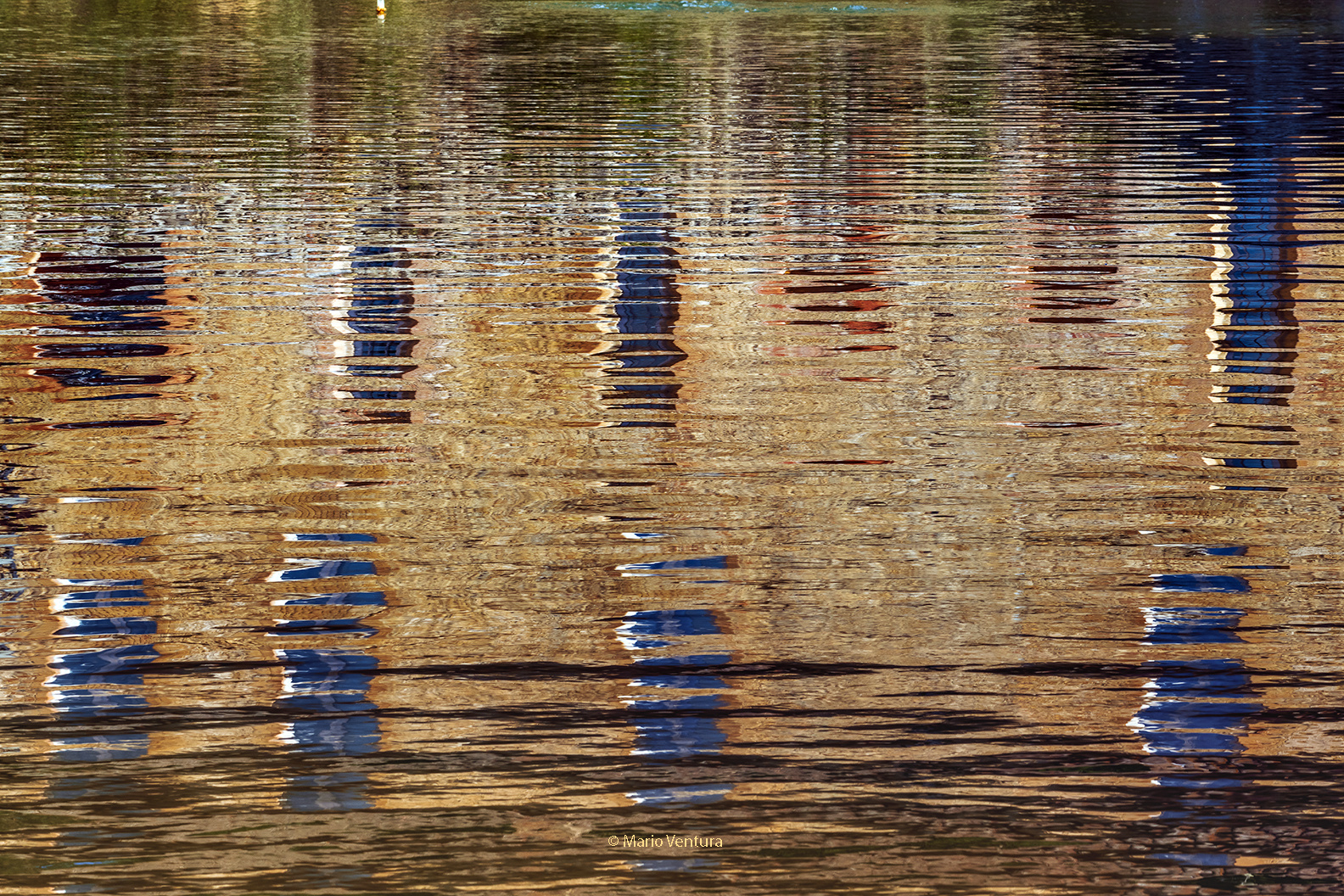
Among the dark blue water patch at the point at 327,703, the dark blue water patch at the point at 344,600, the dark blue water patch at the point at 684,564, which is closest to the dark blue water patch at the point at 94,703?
the dark blue water patch at the point at 327,703

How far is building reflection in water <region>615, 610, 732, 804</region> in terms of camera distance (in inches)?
177

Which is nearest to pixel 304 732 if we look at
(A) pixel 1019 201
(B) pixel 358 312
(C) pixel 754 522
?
(C) pixel 754 522

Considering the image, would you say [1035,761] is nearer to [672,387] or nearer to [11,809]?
[11,809]

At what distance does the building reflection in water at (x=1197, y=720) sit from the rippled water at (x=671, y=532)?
0.05 ft

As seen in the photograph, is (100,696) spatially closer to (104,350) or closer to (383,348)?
(383,348)

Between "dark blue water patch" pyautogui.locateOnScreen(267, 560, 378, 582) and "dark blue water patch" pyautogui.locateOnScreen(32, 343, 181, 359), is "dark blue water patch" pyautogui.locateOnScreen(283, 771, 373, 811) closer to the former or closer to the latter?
"dark blue water patch" pyautogui.locateOnScreen(267, 560, 378, 582)

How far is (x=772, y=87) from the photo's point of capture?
25.6 meters

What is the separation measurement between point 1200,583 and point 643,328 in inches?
166

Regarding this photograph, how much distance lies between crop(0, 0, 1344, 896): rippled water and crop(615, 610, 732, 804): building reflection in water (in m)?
0.02

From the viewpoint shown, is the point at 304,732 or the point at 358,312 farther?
the point at 358,312

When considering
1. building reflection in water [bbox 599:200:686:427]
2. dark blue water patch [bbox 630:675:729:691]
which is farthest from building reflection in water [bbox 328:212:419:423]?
dark blue water patch [bbox 630:675:729:691]

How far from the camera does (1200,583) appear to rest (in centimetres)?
583

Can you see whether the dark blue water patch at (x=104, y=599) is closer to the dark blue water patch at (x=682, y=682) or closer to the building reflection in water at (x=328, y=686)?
the building reflection in water at (x=328, y=686)

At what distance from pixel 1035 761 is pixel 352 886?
1.76 meters
